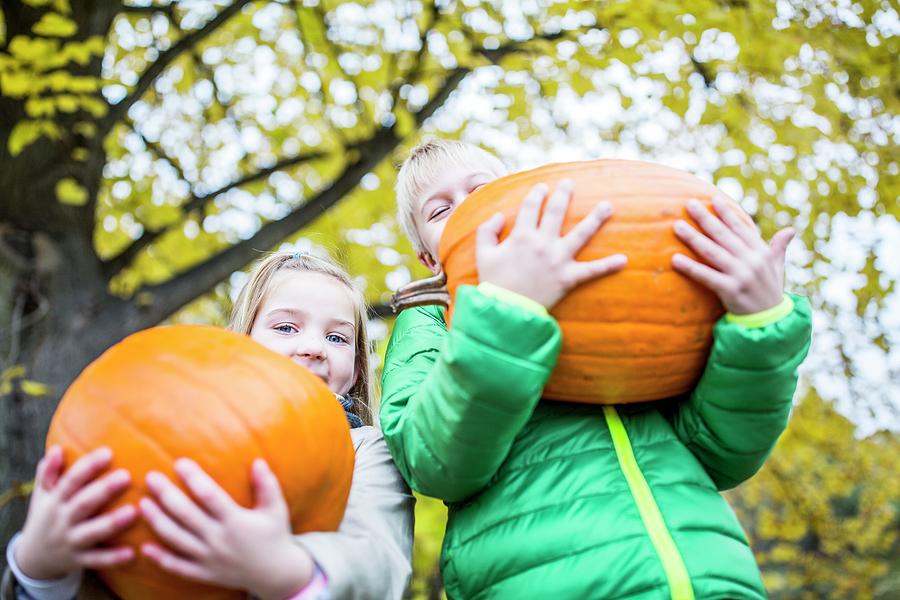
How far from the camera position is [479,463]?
1.58 meters

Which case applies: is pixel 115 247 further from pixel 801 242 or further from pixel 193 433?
pixel 193 433

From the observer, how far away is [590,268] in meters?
1.51

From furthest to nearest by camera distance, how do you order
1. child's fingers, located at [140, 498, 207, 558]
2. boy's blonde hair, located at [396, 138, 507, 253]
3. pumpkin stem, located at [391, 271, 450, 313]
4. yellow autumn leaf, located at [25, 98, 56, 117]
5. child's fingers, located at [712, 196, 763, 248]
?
1. yellow autumn leaf, located at [25, 98, 56, 117]
2. boy's blonde hair, located at [396, 138, 507, 253]
3. pumpkin stem, located at [391, 271, 450, 313]
4. child's fingers, located at [712, 196, 763, 248]
5. child's fingers, located at [140, 498, 207, 558]

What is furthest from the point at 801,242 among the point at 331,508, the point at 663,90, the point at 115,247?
the point at 115,247

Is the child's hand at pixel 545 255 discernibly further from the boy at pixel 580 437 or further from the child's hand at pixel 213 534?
the child's hand at pixel 213 534

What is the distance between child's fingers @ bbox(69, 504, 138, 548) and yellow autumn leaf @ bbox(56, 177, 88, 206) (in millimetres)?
3805

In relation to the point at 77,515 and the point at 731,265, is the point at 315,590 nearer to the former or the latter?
the point at 77,515

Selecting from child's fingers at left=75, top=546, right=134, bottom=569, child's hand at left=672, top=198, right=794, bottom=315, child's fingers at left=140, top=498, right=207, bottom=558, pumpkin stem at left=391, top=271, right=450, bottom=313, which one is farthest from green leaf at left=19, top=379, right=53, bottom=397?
child's hand at left=672, top=198, right=794, bottom=315

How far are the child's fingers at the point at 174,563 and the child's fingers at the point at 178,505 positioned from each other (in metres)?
0.05

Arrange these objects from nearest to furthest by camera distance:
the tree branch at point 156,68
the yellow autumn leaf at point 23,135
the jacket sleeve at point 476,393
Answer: the jacket sleeve at point 476,393
the yellow autumn leaf at point 23,135
the tree branch at point 156,68

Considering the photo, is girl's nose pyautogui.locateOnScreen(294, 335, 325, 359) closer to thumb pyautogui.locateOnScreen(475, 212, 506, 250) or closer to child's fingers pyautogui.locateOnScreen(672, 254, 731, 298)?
thumb pyautogui.locateOnScreen(475, 212, 506, 250)

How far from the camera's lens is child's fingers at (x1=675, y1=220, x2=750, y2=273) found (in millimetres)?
1536

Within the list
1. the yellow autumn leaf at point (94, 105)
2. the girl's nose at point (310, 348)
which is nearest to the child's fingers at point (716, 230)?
the girl's nose at point (310, 348)

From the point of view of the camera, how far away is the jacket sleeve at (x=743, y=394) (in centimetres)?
155
